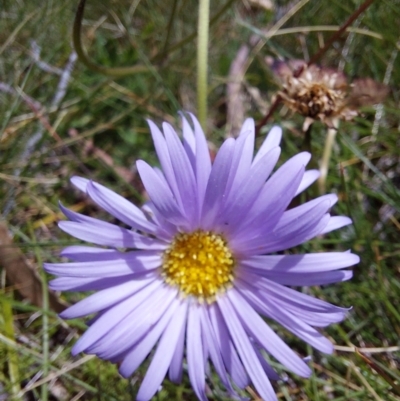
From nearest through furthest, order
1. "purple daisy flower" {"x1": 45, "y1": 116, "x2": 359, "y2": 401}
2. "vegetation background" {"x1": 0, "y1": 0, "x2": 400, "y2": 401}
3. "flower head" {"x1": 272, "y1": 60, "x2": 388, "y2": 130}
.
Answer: "purple daisy flower" {"x1": 45, "y1": 116, "x2": 359, "y2": 401}, "flower head" {"x1": 272, "y1": 60, "x2": 388, "y2": 130}, "vegetation background" {"x1": 0, "y1": 0, "x2": 400, "y2": 401}

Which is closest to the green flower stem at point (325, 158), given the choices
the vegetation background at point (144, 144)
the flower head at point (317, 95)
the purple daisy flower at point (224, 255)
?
the vegetation background at point (144, 144)

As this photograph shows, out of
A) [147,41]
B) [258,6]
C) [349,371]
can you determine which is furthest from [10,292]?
[258,6]

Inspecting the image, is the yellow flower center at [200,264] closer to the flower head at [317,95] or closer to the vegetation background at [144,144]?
the vegetation background at [144,144]

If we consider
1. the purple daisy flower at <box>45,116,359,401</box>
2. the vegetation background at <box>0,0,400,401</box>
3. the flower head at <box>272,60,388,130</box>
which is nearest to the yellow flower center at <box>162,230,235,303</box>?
the purple daisy flower at <box>45,116,359,401</box>

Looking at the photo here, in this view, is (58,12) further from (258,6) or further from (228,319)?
(228,319)

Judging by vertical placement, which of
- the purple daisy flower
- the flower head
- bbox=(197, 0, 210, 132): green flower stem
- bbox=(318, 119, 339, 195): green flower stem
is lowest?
the purple daisy flower

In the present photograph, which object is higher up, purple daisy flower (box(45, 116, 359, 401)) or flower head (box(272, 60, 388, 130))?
flower head (box(272, 60, 388, 130))

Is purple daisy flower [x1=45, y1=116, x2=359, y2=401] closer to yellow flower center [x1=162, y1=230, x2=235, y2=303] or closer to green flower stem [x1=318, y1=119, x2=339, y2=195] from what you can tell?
yellow flower center [x1=162, y1=230, x2=235, y2=303]

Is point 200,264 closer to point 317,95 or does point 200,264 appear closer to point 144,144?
point 317,95

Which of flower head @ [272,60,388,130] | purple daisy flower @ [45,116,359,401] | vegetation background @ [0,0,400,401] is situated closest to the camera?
purple daisy flower @ [45,116,359,401]
